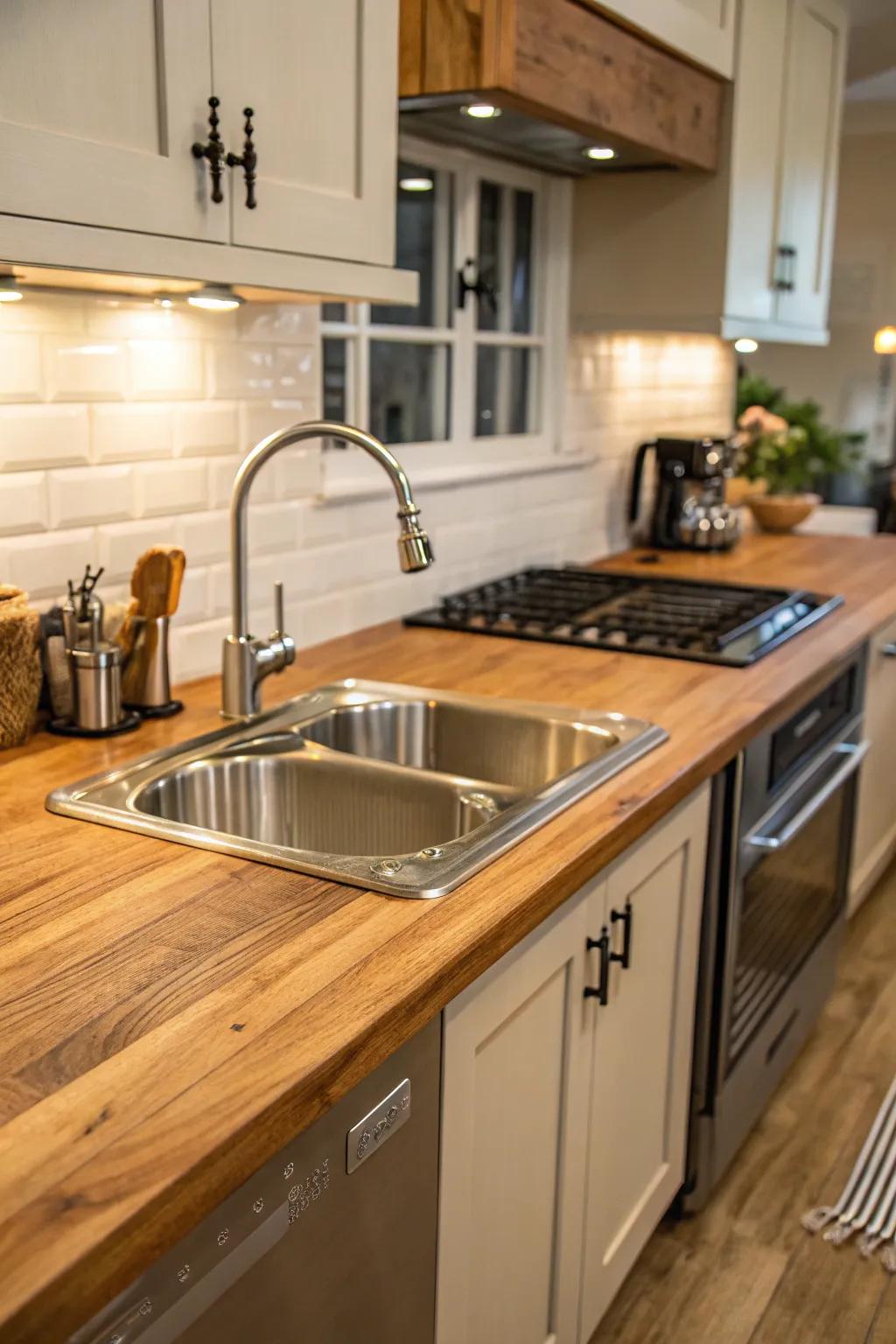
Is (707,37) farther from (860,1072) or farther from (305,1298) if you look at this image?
(305,1298)

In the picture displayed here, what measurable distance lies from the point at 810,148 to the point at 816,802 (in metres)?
1.91

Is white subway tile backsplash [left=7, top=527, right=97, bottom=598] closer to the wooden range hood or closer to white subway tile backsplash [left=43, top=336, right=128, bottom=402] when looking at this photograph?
white subway tile backsplash [left=43, top=336, right=128, bottom=402]

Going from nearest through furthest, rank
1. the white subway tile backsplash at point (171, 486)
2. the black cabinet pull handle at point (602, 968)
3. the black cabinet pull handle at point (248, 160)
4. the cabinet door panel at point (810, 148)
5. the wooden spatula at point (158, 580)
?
the black cabinet pull handle at point (248, 160)
the black cabinet pull handle at point (602, 968)
the wooden spatula at point (158, 580)
the white subway tile backsplash at point (171, 486)
the cabinet door panel at point (810, 148)

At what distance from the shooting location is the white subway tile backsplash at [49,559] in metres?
1.73

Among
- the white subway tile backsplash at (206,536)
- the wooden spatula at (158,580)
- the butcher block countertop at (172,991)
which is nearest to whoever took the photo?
the butcher block countertop at (172,991)

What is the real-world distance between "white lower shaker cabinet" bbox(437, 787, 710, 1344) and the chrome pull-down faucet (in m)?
0.50

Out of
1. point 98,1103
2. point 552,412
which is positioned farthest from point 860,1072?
point 98,1103

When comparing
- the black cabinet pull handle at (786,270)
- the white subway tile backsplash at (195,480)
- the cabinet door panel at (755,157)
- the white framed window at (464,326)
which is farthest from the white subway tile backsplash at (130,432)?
the black cabinet pull handle at (786,270)

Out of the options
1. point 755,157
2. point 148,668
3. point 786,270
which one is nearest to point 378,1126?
point 148,668

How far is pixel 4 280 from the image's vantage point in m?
1.52

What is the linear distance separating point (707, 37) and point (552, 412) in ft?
2.95

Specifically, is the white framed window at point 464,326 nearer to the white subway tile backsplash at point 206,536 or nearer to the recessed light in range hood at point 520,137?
the recessed light in range hood at point 520,137

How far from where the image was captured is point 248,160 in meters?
1.46

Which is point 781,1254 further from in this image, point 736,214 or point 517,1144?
point 736,214
